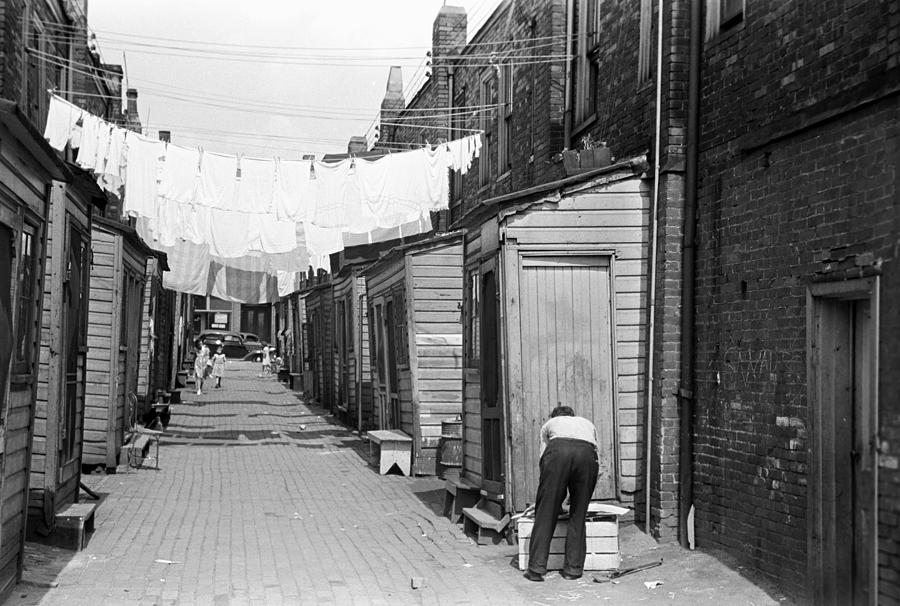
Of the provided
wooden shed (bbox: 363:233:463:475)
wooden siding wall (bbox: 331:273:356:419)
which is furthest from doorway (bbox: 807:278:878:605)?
wooden siding wall (bbox: 331:273:356:419)

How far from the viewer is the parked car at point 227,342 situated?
60.0m

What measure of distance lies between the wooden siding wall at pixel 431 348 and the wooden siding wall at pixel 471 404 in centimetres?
368

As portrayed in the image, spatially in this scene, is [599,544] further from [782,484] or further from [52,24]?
[52,24]

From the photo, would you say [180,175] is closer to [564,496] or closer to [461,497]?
[461,497]

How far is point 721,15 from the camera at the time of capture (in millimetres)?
10055

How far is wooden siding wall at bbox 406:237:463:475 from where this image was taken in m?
16.8

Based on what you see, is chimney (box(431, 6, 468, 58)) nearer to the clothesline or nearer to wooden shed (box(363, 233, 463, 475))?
the clothesline

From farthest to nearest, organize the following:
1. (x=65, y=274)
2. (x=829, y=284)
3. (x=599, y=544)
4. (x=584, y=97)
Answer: (x=584, y=97), (x=65, y=274), (x=599, y=544), (x=829, y=284)

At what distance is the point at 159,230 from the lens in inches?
772

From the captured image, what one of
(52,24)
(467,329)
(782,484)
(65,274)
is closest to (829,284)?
(782,484)

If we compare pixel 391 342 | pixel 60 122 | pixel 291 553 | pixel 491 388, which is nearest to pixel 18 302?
pixel 291 553

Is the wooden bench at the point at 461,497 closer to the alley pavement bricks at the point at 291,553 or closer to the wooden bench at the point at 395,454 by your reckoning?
the alley pavement bricks at the point at 291,553

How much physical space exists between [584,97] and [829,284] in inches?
272

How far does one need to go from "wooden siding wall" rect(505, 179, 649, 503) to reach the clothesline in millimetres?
9309
